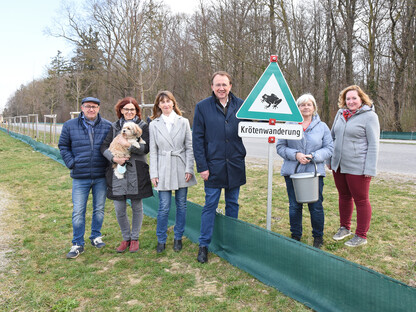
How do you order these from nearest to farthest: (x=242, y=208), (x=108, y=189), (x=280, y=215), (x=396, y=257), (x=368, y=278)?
(x=368, y=278) < (x=396, y=257) < (x=108, y=189) < (x=280, y=215) < (x=242, y=208)

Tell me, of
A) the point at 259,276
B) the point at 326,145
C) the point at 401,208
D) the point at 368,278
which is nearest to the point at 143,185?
the point at 259,276

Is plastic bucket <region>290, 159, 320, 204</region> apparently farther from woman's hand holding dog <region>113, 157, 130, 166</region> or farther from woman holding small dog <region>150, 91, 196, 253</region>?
woman's hand holding dog <region>113, 157, 130, 166</region>

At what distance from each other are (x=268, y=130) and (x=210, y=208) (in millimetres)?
1156

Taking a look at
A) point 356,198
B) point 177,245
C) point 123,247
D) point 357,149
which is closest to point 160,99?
point 177,245

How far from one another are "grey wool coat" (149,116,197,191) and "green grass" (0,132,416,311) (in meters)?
0.96

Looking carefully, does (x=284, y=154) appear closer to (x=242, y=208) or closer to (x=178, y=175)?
(x=178, y=175)

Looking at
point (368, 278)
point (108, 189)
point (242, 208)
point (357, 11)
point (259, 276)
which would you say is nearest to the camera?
point (368, 278)

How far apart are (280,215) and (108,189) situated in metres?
2.97

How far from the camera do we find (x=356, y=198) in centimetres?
395

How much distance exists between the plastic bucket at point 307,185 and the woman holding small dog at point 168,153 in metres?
1.30

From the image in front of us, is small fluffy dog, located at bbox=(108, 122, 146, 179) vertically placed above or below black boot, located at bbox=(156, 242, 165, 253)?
above

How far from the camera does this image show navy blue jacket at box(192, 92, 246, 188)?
363cm

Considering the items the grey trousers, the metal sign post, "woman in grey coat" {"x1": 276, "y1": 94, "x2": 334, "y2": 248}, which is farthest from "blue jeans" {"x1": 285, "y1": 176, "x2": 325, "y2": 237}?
the grey trousers

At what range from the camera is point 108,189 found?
404 cm
